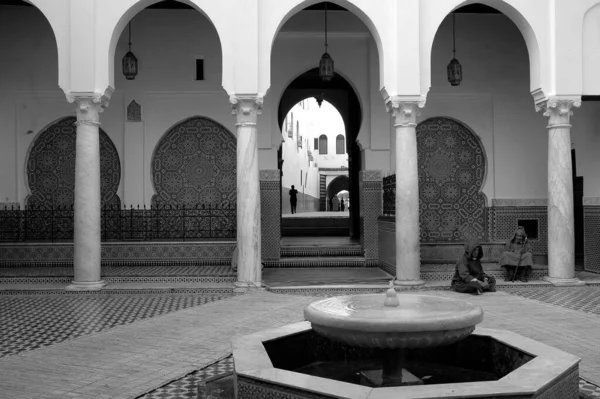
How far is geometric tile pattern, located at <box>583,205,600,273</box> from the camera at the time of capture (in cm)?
875

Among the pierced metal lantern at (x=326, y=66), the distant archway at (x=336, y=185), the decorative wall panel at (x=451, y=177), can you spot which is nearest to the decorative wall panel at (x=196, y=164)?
the pierced metal lantern at (x=326, y=66)

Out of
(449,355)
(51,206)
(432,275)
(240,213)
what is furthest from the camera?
(51,206)

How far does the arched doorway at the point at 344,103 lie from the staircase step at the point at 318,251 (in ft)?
5.06

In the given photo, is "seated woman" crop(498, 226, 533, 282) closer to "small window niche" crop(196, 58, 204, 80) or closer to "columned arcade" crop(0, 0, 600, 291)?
"columned arcade" crop(0, 0, 600, 291)

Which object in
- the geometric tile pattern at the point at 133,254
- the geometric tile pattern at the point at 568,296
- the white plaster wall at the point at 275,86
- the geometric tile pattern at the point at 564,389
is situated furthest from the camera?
the white plaster wall at the point at 275,86

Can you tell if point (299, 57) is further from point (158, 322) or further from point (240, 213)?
point (158, 322)

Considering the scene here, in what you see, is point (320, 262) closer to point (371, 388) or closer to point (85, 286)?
point (85, 286)

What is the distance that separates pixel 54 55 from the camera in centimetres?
974

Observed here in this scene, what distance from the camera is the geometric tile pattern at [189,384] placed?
363 centimetres

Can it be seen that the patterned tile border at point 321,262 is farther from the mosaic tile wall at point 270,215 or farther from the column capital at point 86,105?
the column capital at point 86,105

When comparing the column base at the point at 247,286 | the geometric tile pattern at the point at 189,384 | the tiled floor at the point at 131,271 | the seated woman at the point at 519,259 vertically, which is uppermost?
the seated woman at the point at 519,259

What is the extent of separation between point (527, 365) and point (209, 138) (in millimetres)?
7561

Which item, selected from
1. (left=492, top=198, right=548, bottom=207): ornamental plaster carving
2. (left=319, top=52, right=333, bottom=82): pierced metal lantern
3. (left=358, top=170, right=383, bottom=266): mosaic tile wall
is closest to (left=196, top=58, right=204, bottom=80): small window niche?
(left=319, top=52, right=333, bottom=82): pierced metal lantern

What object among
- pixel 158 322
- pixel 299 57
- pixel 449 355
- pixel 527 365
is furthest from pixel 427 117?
pixel 527 365
